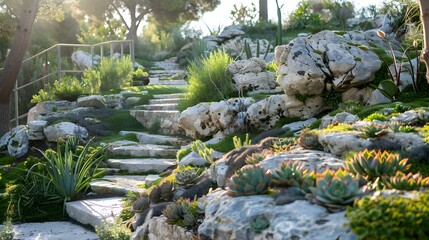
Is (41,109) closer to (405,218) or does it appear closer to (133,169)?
(133,169)

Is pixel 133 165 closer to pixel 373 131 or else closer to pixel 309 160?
pixel 309 160

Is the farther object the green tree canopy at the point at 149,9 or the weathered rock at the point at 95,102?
the green tree canopy at the point at 149,9

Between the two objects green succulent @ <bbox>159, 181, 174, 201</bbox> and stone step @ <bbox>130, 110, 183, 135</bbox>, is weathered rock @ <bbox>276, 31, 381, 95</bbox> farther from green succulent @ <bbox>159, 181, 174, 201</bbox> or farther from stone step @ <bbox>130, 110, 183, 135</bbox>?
green succulent @ <bbox>159, 181, 174, 201</bbox>

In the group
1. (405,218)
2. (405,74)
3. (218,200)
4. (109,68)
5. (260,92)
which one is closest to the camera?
(405,218)

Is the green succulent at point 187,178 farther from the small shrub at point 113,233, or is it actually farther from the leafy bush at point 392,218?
the leafy bush at point 392,218

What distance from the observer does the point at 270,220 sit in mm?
3775

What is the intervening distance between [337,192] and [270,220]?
0.44 m

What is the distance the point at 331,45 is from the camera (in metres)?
8.54

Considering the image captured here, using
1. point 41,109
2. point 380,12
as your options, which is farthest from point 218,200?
point 380,12

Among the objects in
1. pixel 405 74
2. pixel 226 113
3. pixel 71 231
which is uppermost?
pixel 405 74

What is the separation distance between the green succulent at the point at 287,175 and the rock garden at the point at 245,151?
1 cm

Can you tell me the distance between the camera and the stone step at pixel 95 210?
6.73 meters

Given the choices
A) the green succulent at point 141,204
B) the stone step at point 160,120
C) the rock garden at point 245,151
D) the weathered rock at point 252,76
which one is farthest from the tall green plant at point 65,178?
the weathered rock at point 252,76

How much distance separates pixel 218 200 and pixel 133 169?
15.3ft
